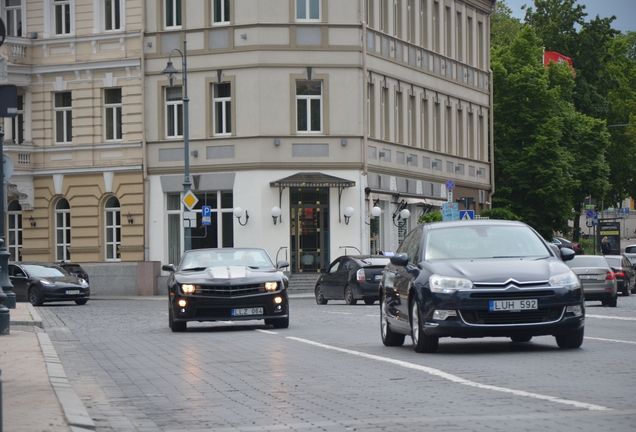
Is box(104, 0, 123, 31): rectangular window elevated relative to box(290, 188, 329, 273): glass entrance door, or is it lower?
elevated

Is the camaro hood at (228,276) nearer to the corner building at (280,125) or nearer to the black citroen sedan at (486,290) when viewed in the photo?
the black citroen sedan at (486,290)

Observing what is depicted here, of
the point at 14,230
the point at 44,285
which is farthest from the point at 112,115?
the point at 44,285

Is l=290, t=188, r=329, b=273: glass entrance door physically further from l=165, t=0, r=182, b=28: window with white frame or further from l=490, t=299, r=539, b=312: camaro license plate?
l=490, t=299, r=539, b=312: camaro license plate

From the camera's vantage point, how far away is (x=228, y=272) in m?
21.6

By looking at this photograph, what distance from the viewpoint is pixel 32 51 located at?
51031mm

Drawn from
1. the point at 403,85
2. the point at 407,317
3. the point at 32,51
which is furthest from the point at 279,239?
the point at 407,317

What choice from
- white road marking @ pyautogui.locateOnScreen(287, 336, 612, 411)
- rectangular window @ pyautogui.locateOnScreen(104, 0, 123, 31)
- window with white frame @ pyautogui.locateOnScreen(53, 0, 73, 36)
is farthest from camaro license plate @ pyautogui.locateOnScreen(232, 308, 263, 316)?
window with white frame @ pyautogui.locateOnScreen(53, 0, 73, 36)

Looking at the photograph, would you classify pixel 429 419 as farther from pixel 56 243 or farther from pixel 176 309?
pixel 56 243

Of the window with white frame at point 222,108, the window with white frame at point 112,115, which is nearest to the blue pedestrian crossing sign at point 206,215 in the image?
the window with white frame at point 222,108

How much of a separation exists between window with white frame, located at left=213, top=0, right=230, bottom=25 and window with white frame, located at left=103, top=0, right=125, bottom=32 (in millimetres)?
4001

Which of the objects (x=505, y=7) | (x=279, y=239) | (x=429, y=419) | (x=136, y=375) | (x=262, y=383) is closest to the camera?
(x=429, y=419)

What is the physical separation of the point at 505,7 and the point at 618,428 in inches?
3669

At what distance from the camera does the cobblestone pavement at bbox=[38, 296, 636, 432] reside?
9.11m

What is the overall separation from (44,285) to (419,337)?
26027 mm
